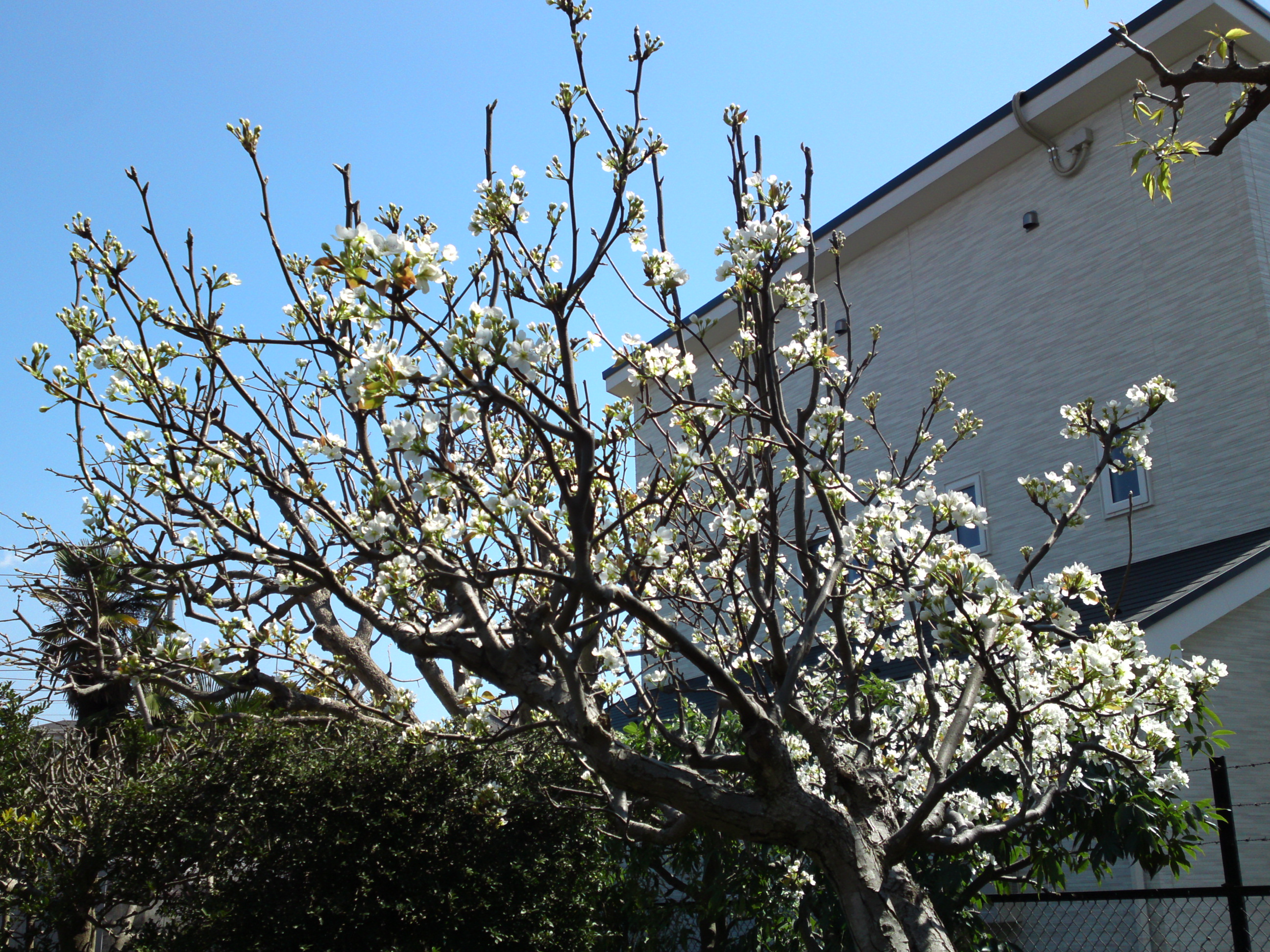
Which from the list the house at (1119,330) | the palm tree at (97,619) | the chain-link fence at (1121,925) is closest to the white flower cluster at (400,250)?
the palm tree at (97,619)

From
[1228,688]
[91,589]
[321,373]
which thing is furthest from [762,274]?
[1228,688]

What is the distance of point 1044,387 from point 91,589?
32.0ft

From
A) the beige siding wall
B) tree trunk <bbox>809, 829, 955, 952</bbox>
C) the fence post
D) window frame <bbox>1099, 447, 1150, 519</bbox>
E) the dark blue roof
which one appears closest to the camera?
tree trunk <bbox>809, 829, 955, 952</bbox>

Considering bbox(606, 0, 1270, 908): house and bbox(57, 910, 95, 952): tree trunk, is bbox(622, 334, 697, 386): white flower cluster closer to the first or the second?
bbox(606, 0, 1270, 908): house

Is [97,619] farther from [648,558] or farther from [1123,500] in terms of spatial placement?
[1123,500]

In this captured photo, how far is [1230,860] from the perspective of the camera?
15.4 feet

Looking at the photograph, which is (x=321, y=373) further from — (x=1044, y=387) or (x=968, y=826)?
(x=1044, y=387)

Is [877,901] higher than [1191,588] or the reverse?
the reverse

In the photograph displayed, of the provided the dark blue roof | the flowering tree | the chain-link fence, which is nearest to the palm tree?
the flowering tree

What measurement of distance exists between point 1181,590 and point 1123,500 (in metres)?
2.56

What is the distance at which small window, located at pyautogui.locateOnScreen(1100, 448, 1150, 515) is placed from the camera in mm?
9695

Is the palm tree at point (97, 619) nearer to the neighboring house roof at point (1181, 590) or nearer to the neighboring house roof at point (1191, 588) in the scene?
the neighboring house roof at point (1181, 590)

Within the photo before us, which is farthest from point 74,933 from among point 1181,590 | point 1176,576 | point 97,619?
point 1176,576

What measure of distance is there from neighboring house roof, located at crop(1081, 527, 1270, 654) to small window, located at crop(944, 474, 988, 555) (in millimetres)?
2186
